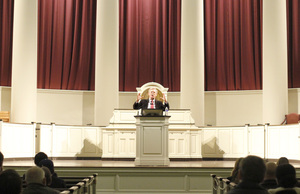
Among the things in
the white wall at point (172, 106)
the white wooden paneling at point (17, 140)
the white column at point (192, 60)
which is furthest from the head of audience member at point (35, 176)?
the white wall at point (172, 106)

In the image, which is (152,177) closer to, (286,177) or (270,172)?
(270,172)

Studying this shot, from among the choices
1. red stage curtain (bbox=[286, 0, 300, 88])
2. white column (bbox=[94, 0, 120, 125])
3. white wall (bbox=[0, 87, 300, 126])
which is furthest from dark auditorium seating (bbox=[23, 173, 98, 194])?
red stage curtain (bbox=[286, 0, 300, 88])

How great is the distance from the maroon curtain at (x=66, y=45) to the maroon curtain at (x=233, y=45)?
4522 millimetres

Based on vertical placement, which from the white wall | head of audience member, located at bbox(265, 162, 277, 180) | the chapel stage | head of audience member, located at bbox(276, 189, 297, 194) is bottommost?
the chapel stage

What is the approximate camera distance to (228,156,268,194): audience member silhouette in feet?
14.0

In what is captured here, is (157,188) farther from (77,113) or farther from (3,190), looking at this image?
(77,113)

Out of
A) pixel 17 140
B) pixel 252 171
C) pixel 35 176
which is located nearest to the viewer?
pixel 252 171

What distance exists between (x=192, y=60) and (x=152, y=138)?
5.81 meters

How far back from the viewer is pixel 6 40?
19.9m

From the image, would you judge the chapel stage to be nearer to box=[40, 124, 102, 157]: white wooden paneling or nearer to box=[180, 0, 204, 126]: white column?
box=[40, 124, 102, 157]: white wooden paneling

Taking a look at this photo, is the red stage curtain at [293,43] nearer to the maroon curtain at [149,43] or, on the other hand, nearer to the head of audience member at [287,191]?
the maroon curtain at [149,43]

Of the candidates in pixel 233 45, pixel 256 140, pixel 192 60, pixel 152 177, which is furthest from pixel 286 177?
pixel 233 45

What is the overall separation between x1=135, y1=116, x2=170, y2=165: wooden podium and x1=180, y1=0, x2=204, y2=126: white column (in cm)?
514

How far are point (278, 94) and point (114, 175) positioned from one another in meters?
7.65
